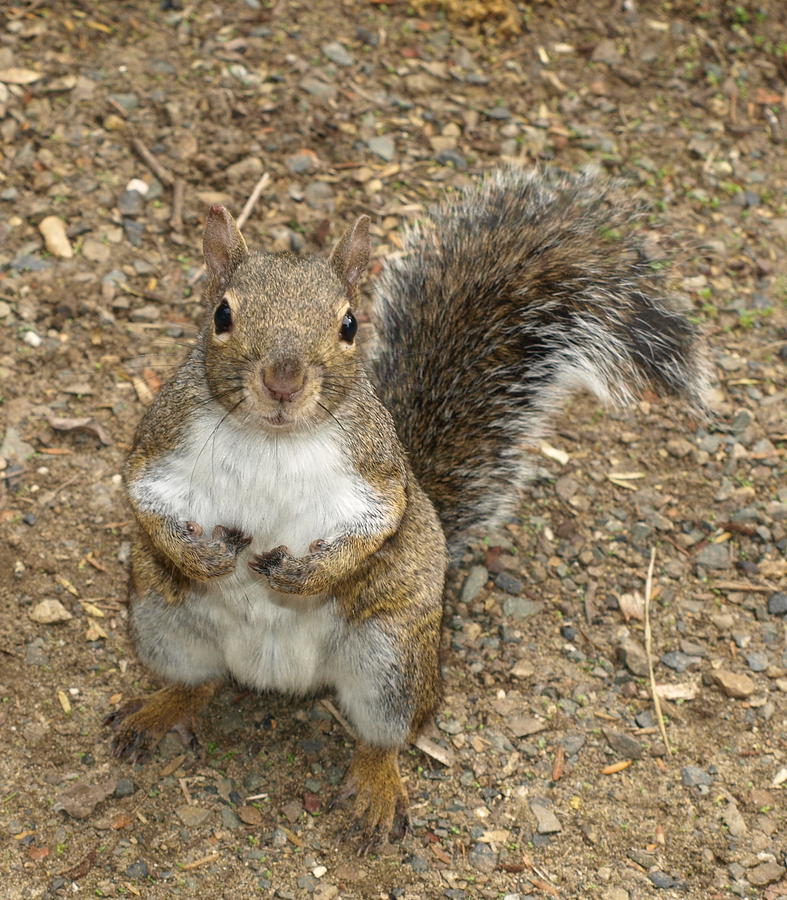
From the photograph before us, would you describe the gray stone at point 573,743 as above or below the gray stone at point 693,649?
below

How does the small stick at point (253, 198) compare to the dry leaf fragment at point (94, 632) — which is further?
the small stick at point (253, 198)

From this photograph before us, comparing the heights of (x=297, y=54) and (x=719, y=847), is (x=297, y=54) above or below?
above

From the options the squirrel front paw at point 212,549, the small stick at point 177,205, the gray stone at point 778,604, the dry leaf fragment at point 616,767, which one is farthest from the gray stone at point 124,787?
the small stick at point 177,205

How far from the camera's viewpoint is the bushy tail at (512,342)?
12.0 feet

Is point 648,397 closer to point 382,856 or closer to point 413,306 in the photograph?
point 413,306

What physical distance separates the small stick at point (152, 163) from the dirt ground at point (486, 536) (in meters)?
0.01

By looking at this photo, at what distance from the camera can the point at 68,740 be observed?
3.59 metres

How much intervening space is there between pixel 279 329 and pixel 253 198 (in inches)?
89.6

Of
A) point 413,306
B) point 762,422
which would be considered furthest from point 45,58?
point 762,422

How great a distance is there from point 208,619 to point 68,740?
64cm

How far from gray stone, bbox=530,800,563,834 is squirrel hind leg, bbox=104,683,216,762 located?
1058mm

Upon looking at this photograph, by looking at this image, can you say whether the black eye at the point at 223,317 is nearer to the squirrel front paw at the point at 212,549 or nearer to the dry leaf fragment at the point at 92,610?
the squirrel front paw at the point at 212,549

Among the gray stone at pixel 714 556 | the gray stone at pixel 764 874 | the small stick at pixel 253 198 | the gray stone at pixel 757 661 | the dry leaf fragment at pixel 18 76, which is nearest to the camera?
the gray stone at pixel 764 874

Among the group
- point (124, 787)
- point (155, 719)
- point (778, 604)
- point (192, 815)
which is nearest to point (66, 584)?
point (155, 719)
